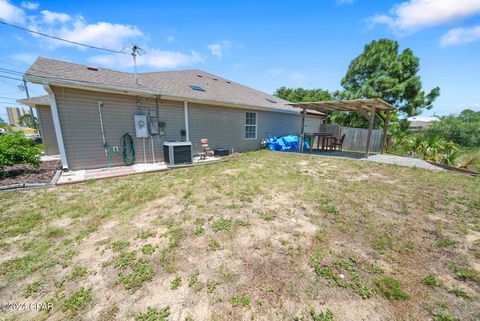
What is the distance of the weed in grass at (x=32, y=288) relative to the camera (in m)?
1.77

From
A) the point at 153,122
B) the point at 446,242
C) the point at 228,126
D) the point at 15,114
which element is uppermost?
the point at 15,114

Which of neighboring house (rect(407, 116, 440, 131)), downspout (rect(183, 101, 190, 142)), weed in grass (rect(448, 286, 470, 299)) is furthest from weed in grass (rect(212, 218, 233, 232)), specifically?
neighboring house (rect(407, 116, 440, 131))

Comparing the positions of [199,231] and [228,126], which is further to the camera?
[228,126]

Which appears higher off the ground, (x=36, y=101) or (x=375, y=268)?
→ (x=36, y=101)

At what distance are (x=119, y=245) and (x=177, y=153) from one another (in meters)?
4.57

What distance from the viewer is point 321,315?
5.21ft

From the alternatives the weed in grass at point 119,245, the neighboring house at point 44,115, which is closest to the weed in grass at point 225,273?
the weed in grass at point 119,245

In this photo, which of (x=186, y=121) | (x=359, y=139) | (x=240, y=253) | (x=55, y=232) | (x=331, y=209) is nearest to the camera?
(x=240, y=253)

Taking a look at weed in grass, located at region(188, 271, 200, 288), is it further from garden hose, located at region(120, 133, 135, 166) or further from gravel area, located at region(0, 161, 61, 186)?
garden hose, located at region(120, 133, 135, 166)

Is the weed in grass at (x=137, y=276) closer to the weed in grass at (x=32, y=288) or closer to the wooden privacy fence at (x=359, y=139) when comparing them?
the weed in grass at (x=32, y=288)

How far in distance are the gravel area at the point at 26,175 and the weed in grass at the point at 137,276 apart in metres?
4.67

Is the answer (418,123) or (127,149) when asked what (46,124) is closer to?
(127,149)

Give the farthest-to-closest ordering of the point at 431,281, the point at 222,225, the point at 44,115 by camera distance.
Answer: the point at 44,115 → the point at 222,225 → the point at 431,281

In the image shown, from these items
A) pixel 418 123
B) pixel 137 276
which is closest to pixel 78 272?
pixel 137 276
